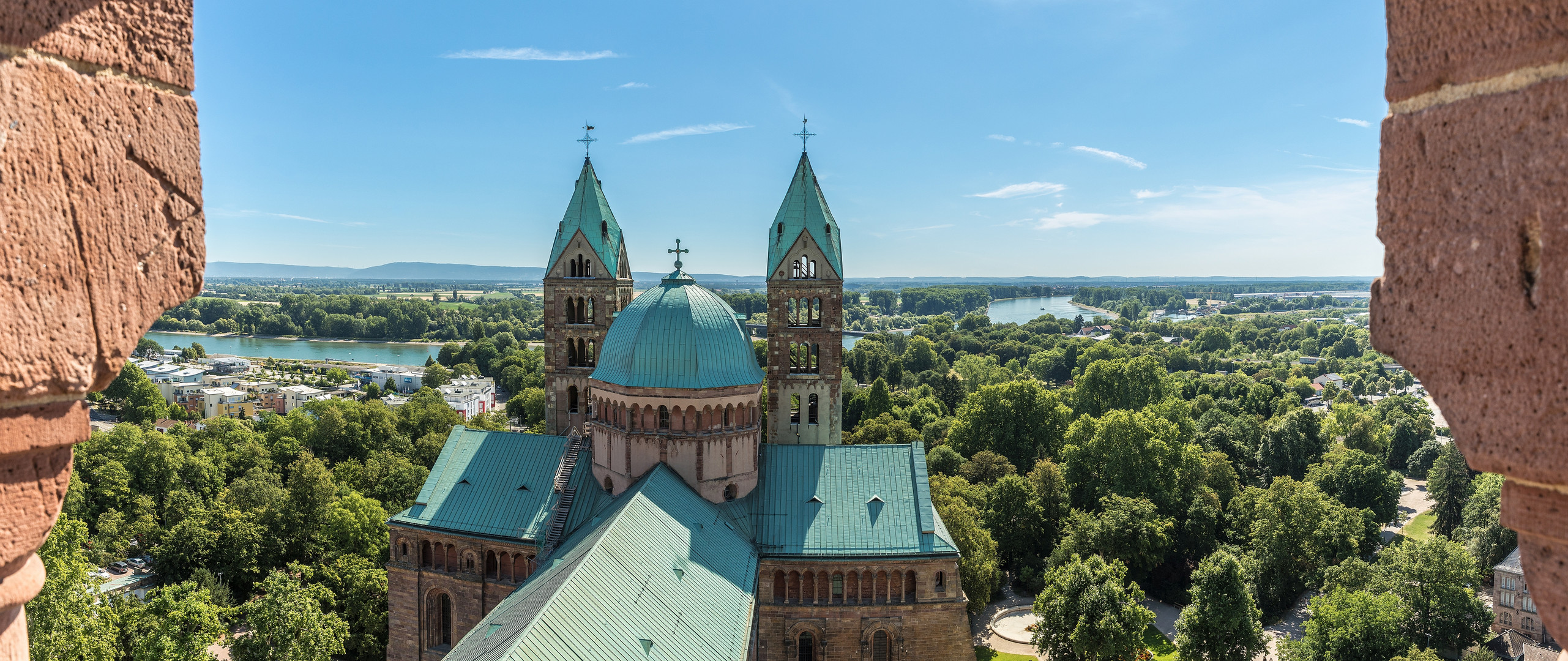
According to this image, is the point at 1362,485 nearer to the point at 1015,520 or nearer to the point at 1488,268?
the point at 1015,520

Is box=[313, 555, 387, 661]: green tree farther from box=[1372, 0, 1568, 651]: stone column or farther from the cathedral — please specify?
box=[1372, 0, 1568, 651]: stone column

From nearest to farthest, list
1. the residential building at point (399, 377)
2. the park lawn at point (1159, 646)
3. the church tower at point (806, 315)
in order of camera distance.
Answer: the church tower at point (806, 315) < the park lawn at point (1159, 646) < the residential building at point (399, 377)

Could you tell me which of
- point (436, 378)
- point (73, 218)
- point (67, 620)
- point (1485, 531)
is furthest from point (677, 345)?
point (436, 378)

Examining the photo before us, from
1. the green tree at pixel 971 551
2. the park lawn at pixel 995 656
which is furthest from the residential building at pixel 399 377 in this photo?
the park lawn at pixel 995 656

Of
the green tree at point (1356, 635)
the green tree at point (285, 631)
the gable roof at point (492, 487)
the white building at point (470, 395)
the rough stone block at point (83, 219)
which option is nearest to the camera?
the rough stone block at point (83, 219)

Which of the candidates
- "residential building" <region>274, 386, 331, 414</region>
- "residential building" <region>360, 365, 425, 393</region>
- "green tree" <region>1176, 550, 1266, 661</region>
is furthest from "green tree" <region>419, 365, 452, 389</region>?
"green tree" <region>1176, 550, 1266, 661</region>

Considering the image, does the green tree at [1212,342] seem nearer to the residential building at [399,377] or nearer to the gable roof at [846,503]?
the residential building at [399,377]

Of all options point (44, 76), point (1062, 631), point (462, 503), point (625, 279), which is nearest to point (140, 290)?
point (44, 76)
